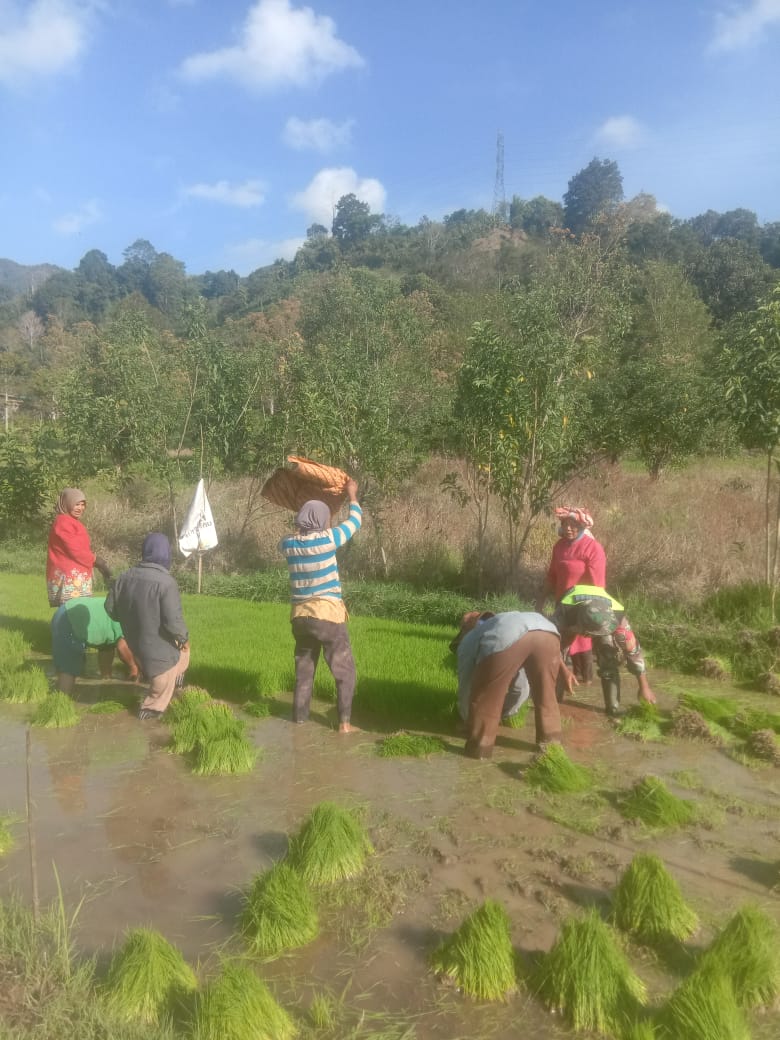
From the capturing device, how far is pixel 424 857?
4477mm

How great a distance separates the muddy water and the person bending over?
607 millimetres

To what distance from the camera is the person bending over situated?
6359 millimetres

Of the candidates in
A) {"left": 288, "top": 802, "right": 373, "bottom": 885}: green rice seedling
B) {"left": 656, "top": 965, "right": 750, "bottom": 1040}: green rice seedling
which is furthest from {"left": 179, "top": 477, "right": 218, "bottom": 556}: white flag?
{"left": 656, "top": 965, "right": 750, "bottom": 1040}: green rice seedling

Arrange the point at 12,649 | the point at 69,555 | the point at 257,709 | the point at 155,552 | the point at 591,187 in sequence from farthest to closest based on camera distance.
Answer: the point at 591,187, the point at 12,649, the point at 69,555, the point at 257,709, the point at 155,552

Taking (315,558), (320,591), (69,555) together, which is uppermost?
(315,558)

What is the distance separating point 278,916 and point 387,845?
1.08 meters

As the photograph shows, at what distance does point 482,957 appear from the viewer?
3301 millimetres

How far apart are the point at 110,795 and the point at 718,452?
2328cm

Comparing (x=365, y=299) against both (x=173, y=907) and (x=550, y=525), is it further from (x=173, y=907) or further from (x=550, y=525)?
(x=173, y=907)

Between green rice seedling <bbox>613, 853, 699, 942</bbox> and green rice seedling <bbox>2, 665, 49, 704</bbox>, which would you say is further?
green rice seedling <bbox>2, 665, 49, 704</bbox>

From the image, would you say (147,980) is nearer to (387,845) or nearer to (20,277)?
(387,845)

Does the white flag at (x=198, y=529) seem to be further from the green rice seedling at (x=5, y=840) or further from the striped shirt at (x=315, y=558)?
the green rice seedling at (x=5, y=840)

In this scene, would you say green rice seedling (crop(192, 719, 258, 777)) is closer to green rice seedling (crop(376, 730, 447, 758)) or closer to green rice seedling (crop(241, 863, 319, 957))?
green rice seedling (crop(376, 730, 447, 758))

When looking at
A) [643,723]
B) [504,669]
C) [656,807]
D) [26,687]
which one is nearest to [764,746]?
[643,723]
